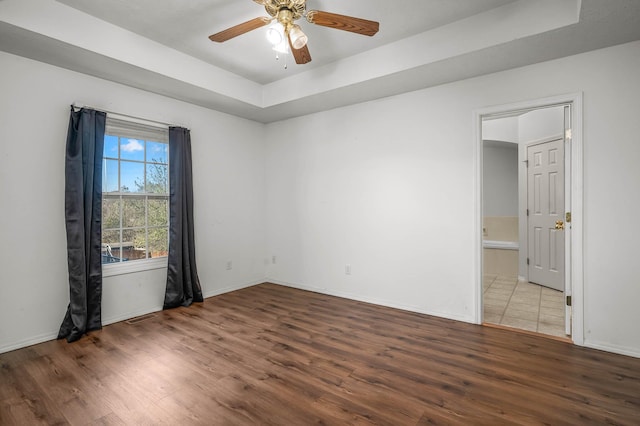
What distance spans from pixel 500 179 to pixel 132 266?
22.2ft

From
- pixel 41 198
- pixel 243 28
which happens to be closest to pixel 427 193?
pixel 243 28

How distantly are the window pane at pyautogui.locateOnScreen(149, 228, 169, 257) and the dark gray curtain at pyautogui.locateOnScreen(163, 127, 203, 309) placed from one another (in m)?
0.19

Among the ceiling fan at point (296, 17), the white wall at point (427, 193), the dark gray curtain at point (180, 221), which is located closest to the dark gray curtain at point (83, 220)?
the dark gray curtain at point (180, 221)

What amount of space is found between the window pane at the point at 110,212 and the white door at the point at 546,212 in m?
5.62

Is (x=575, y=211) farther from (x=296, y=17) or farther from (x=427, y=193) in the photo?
(x=296, y=17)

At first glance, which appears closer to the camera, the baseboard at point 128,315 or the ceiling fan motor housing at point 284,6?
the ceiling fan motor housing at point 284,6

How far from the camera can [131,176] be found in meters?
3.56

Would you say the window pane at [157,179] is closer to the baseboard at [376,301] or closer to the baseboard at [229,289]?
the baseboard at [229,289]

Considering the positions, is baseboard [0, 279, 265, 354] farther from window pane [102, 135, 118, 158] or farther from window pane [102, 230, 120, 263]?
window pane [102, 135, 118, 158]

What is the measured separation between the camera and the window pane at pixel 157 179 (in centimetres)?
372

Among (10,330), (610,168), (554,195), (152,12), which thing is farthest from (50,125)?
(554,195)

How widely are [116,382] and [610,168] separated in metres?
4.16

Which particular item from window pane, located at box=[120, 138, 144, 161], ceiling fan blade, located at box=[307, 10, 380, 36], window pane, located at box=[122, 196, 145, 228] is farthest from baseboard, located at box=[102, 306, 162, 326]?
ceiling fan blade, located at box=[307, 10, 380, 36]

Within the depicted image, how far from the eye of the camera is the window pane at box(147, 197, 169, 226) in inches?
147
